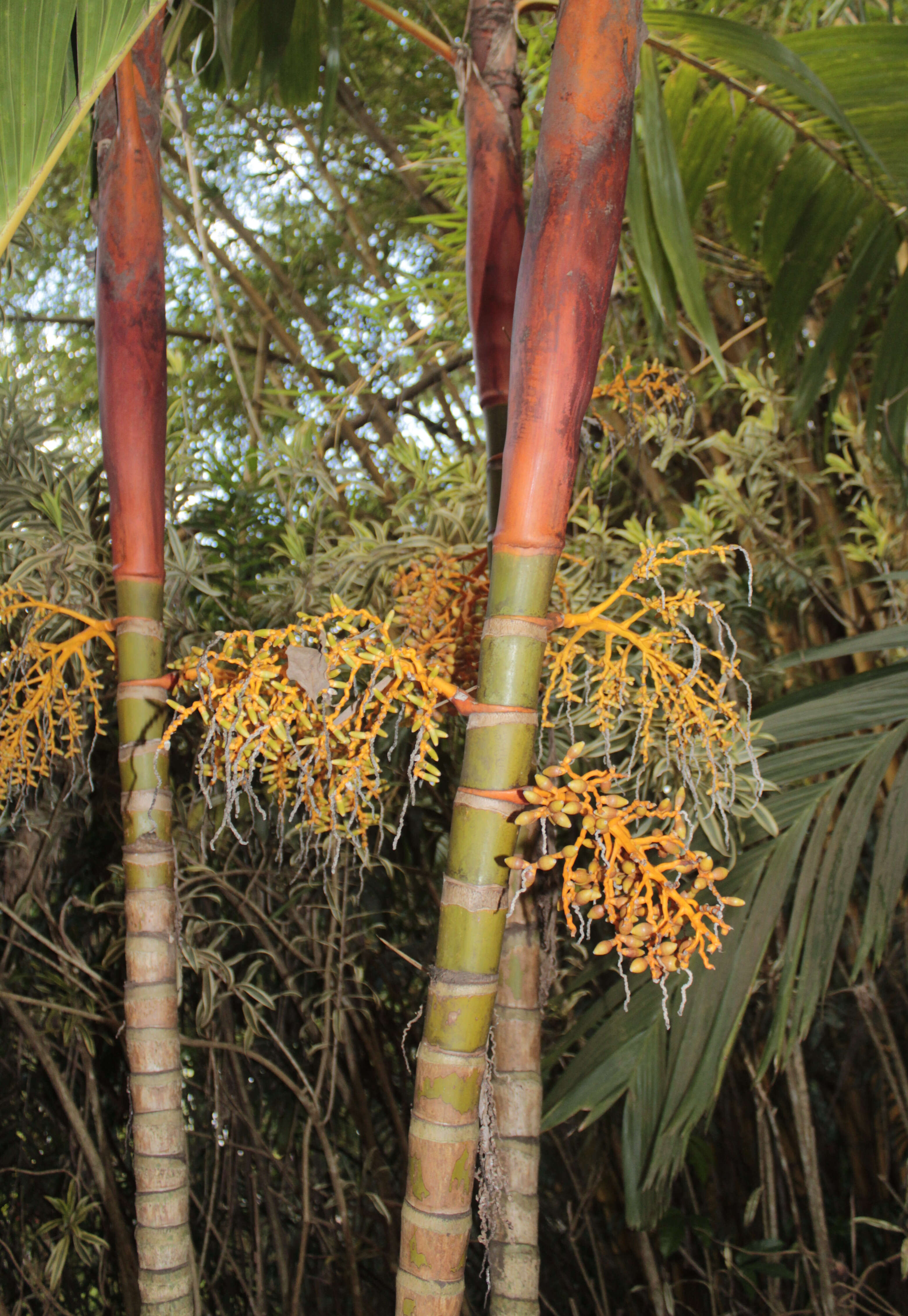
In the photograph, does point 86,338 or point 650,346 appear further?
point 86,338

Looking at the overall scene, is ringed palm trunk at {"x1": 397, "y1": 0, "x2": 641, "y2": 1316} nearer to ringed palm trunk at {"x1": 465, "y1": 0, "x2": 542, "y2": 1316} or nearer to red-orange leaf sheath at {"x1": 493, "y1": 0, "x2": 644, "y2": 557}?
red-orange leaf sheath at {"x1": 493, "y1": 0, "x2": 644, "y2": 557}

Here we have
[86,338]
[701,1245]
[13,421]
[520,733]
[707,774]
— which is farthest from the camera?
[86,338]

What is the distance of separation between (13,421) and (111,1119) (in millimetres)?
980

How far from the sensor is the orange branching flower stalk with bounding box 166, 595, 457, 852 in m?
0.62

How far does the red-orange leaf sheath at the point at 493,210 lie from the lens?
789 mm

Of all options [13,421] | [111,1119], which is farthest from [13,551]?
[111,1119]

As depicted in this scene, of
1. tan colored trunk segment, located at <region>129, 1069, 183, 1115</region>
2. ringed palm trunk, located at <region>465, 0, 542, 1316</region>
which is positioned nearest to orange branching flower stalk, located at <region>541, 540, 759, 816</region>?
ringed palm trunk, located at <region>465, 0, 542, 1316</region>

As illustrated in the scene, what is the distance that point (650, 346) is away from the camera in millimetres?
1401

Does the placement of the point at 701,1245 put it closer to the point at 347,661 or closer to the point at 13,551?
the point at 347,661

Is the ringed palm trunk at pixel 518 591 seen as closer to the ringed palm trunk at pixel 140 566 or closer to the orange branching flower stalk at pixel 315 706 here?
the orange branching flower stalk at pixel 315 706

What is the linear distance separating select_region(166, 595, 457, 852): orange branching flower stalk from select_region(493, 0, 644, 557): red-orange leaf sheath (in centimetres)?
12

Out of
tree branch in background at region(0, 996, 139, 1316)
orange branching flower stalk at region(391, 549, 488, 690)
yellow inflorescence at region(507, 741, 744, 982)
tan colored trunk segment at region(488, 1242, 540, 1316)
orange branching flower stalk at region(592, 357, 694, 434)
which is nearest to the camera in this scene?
yellow inflorescence at region(507, 741, 744, 982)

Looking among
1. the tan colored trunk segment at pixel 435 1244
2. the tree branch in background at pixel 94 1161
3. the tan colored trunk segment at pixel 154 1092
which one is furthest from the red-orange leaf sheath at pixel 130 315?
the tree branch in background at pixel 94 1161

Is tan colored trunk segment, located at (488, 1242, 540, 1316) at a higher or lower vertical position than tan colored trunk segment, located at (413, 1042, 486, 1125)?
lower
